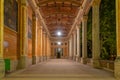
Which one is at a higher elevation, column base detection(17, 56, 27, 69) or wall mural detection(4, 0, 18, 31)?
wall mural detection(4, 0, 18, 31)

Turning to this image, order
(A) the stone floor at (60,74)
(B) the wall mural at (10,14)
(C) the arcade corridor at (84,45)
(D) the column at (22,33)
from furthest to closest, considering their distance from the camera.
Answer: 1. (D) the column at (22,33)
2. (B) the wall mural at (10,14)
3. (C) the arcade corridor at (84,45)
4. (A) the stone floor at (60,74)

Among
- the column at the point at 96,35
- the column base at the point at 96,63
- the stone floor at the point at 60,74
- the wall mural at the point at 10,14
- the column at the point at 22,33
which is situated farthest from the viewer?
the column at the point at 96,35

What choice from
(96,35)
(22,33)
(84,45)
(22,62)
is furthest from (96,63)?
(84,45)

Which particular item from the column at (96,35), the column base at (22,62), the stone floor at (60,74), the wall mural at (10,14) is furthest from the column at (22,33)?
the column at (96,35)

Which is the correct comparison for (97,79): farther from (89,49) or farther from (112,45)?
(89,49)

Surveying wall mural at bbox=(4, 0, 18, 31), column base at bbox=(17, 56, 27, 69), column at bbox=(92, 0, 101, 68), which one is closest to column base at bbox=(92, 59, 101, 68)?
column at bbox=(92, 0, 101, 68)

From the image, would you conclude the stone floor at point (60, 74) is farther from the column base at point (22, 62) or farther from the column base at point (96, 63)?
the column base at point (96, 63)

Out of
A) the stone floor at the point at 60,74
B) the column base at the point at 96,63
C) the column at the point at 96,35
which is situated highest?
the column at the point at 96,35

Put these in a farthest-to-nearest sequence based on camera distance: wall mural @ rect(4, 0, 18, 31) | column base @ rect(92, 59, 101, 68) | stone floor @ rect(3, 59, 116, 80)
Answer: column base @ rect(92, 59, 101, 68) < wall mural @ rect(4, 0, 18, 31) < stone floor @ rect(3, 59, 116, 80)

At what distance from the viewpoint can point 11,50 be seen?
51.7 ft

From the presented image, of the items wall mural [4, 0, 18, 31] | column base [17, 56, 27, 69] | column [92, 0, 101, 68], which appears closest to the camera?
wall mural [4, 0, 18, 31]

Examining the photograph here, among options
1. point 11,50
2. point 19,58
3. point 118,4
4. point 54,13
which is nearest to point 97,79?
point 118,4

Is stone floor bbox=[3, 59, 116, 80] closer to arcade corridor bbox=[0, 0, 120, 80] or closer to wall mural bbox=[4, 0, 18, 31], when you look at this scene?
arcade corridor bbox=[0, 0, 120, 80]

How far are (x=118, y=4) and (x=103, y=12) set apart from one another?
10424 mm
